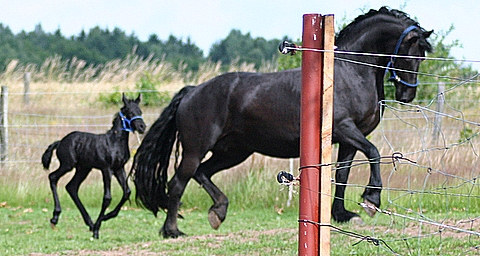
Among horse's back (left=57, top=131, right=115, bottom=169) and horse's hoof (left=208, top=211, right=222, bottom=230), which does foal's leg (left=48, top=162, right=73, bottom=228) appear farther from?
horse's hoof (left=208, top=211, right=222, bottom=230)

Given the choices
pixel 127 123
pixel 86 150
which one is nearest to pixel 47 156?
pixel 86 150

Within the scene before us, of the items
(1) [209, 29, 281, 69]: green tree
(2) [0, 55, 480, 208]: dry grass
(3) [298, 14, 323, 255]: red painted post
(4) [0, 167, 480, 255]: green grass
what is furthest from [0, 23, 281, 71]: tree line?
(3) [298, 14, 323, 255]: red painted post

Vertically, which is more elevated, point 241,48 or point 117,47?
Answer: point 241,48

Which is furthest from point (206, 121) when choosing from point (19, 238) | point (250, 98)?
point (19, 238)

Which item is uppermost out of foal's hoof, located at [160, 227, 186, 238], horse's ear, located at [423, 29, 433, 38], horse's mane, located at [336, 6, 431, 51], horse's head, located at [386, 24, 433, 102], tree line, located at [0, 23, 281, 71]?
tree line, located at [0, 23, 281, 71]

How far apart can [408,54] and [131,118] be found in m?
3.13

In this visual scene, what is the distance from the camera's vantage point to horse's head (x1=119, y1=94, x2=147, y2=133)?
26.0 feet

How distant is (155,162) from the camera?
320 inches

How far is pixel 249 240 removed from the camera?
6.98 m

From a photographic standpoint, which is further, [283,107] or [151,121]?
[151,121]

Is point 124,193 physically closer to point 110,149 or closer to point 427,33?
point 110,149

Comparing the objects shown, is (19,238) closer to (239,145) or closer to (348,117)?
(239,145)

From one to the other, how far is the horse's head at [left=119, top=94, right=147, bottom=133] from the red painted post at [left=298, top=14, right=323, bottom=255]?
519 centimetres

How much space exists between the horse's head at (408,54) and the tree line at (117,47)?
38298 mm
